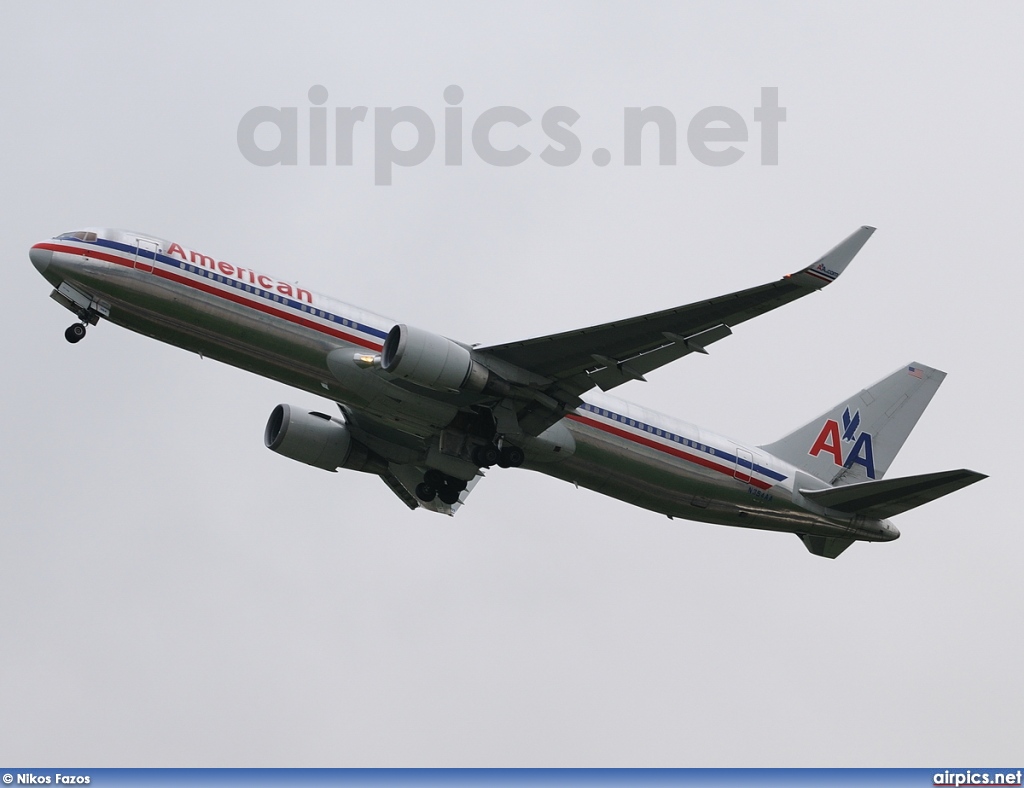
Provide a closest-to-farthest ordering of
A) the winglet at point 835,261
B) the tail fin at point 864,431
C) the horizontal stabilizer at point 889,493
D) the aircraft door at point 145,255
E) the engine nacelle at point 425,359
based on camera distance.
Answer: the winglet at point 835,261, the engine nacelle at point 425,359, the aircraft door at point 145,255, the horizontal stabilizer at point 889,493, the tail fin at point 864,431

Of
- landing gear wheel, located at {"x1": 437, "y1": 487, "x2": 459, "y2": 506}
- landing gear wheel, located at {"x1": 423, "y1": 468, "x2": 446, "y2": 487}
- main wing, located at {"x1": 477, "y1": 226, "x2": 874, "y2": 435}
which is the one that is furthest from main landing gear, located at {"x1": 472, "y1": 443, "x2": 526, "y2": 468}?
landing gear wheel, located at {"x1": 437, "y1": 487, "x2": 459, "y2": 506}

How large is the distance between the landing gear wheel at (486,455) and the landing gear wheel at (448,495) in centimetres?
446

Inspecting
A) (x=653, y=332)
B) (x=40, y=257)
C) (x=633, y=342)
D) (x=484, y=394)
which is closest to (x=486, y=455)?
(x=484, y=394)

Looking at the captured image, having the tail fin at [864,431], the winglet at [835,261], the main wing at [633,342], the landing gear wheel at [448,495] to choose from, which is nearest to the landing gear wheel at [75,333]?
the main wing at [633,342]

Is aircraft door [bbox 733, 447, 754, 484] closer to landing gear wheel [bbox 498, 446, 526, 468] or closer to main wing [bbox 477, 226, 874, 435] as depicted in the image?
main wing [bbox 477, 226, 874, 435]

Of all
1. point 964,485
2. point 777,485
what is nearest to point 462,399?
point 777,485

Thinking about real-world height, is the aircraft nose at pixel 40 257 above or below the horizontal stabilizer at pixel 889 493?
above

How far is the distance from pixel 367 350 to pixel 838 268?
1163 cm

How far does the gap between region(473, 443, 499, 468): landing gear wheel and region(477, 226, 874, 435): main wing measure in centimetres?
114

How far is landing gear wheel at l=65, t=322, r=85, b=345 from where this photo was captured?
30328 millimetres

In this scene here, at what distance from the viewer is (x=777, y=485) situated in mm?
36000

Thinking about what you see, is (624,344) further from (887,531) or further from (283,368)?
(887,531)

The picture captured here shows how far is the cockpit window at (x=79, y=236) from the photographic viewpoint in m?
29.8

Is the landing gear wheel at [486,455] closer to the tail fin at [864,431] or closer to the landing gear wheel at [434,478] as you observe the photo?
the landing gear wheel at [434,478]
